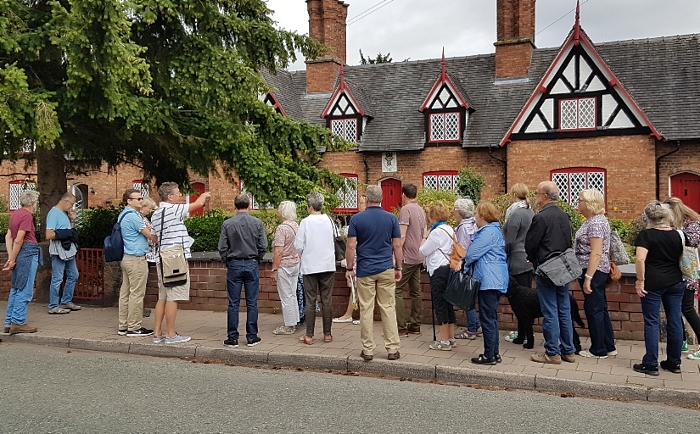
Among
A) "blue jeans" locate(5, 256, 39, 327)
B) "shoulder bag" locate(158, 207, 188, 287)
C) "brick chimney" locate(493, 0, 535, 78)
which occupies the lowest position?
"blue jeans" locate(5, 256, 39, 327)

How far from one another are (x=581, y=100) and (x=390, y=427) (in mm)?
20077

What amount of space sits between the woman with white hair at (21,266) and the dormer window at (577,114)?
1883 centimetres

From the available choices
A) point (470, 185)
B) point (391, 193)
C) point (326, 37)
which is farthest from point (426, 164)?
point (326, 37)

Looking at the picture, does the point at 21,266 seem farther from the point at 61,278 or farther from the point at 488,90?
the point at 488,90

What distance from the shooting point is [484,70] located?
2662 cm

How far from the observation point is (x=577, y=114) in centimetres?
2245

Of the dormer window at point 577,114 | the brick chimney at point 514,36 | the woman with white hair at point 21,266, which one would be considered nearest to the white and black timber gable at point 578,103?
the dormer window at point 577,114

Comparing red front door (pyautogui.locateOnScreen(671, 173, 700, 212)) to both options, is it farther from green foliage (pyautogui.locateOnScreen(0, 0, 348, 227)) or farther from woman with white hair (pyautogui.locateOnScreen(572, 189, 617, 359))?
woman with white hair (pyautogui.locateOnScreen(572, 189, 617, 359))

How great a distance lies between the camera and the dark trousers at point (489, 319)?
22.1 ft

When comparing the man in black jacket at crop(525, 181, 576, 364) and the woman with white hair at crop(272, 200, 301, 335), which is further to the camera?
the woman with white hair at crop(272, 200, 301, 335)

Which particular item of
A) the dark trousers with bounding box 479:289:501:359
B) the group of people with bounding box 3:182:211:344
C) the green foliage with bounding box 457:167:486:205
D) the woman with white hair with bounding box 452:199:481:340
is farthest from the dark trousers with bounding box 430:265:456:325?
the green foliage with bounding box 457:167:486:205

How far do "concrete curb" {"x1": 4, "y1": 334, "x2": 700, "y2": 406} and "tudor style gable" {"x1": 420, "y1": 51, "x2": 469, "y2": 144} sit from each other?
18.6 m

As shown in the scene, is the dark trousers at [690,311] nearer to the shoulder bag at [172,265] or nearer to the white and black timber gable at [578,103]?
the shoulder bag at [172,265]

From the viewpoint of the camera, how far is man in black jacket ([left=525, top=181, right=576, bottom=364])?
21.9ft
